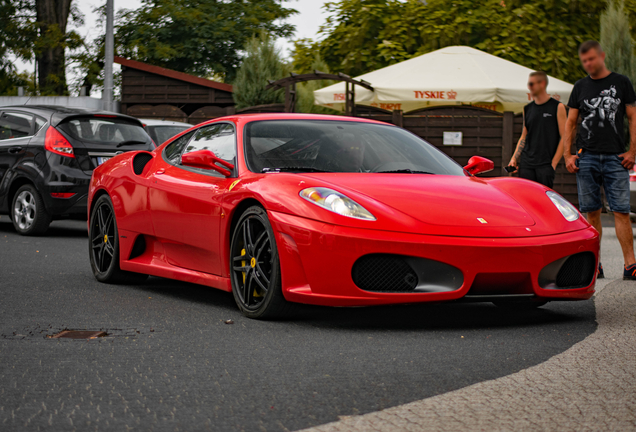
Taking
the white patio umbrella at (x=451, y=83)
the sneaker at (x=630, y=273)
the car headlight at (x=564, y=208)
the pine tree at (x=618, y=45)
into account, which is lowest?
the sneaker at (x=630, y=273)

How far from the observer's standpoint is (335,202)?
185 inches

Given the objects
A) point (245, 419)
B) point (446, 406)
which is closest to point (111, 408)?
point (245, 419)

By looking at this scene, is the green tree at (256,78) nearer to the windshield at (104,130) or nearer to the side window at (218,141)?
the windshield at (104,130)

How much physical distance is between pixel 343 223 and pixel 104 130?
272 inches

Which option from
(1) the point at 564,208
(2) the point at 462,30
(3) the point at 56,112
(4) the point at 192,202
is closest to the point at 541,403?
(1) the point at 564,208

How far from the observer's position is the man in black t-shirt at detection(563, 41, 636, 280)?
7.01 m

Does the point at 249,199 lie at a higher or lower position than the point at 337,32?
lower

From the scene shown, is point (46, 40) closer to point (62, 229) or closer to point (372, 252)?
point (62, 229)

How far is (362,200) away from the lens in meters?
4.70

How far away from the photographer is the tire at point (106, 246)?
6.58 meters

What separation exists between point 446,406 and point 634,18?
2941 cm

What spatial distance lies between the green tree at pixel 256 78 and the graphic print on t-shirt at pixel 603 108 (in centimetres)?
1572

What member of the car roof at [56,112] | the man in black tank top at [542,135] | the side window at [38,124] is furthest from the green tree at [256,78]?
the man in black tank top at [542,135]

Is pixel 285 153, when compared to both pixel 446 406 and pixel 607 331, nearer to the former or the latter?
pixel 607 331
